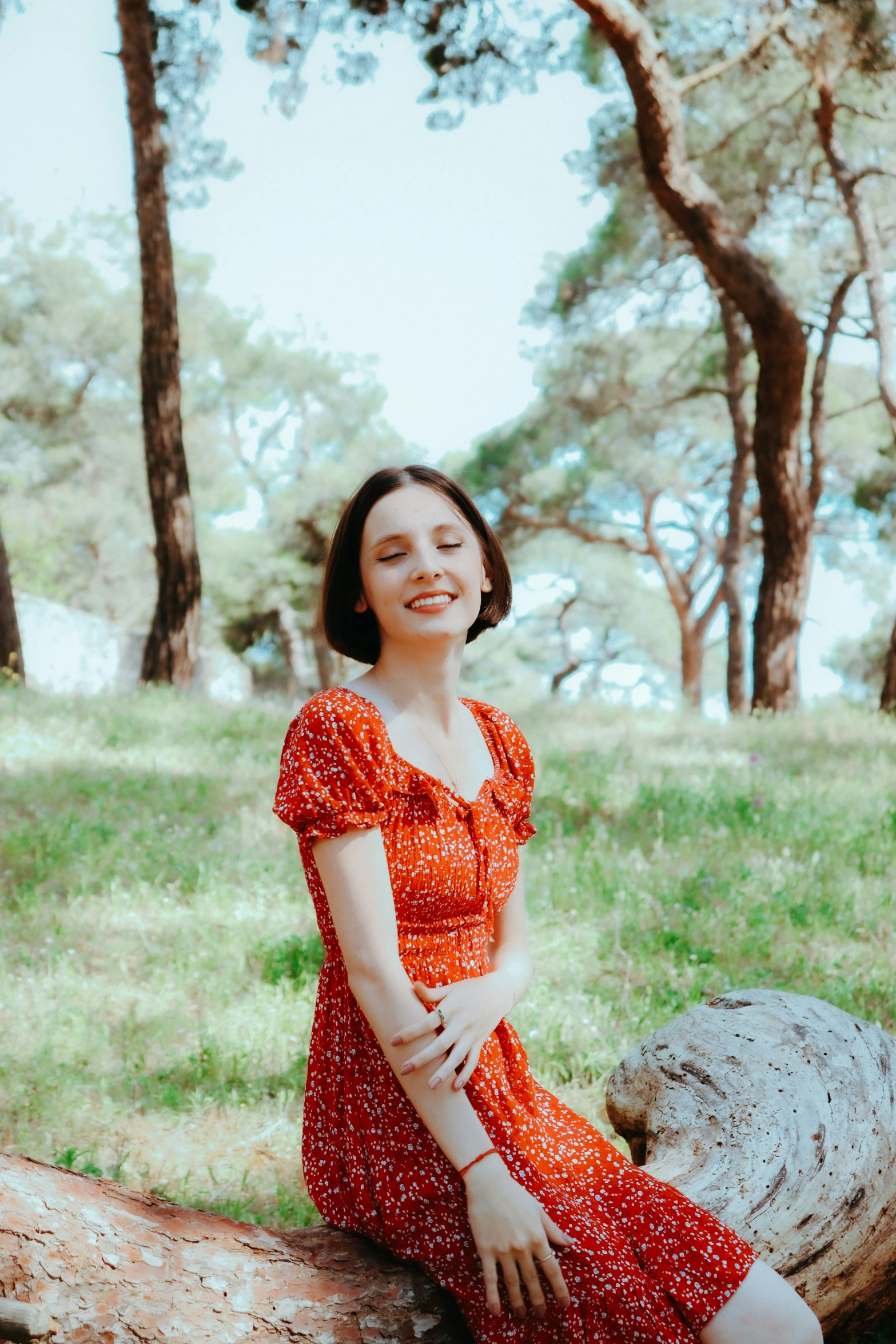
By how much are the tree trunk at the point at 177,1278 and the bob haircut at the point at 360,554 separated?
1217mm

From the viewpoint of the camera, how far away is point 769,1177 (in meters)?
2.62

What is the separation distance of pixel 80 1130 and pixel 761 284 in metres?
9.36

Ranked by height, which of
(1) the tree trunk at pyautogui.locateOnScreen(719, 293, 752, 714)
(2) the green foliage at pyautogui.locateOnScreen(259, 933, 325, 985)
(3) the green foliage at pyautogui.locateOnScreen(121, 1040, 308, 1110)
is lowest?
(3) the green foliage at pyautogui.locateOnScreen(121, 1040, 308, 1110)

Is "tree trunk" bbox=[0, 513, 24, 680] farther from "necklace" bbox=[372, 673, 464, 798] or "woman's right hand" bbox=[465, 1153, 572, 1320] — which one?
"woman's right hand" bbox=[465, 1153, 572, 1320]

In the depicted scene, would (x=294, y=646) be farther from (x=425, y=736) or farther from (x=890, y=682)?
(x=425, y=736)

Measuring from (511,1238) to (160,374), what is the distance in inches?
426

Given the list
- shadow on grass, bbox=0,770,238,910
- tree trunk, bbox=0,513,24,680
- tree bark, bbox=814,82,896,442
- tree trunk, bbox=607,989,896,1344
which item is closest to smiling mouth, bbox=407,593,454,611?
tree trunk, bbox=607,989,896,1344

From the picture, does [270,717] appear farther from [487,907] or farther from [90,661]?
[90,661]

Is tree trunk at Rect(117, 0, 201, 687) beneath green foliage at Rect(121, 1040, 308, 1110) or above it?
above

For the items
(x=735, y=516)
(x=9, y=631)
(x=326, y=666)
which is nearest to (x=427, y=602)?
(x=9, y=631)

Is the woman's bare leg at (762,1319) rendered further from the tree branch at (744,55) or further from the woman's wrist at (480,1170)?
the tree branch at (744,55)

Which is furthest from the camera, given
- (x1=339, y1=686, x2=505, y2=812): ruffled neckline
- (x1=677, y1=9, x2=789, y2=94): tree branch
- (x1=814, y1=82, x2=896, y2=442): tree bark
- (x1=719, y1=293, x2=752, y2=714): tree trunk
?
(x1=719, y1=293, x2=752, y2=714): tree trunk

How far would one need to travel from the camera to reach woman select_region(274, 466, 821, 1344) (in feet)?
6.24

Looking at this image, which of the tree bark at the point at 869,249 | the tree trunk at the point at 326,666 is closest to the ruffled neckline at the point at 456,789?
the tree bark at the point at 869,249
